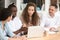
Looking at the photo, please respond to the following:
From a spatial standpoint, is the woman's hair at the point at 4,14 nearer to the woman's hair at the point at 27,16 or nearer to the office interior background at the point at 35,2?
the office interior background at the point at 35,2

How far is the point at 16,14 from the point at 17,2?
107 millimetres

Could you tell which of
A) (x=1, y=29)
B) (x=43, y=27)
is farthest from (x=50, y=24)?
(x=1, y=29)

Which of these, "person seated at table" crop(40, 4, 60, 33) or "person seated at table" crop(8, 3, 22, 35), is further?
"person seated at table" crop(40, 4, 60, 33)

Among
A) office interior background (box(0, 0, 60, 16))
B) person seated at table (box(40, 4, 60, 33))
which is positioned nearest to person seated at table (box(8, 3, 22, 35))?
office interior background (box(0, 0, 60, 16))

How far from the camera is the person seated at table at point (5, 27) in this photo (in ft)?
4.60

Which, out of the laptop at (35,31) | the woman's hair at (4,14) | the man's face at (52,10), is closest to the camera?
the woman's hair at (4,14)

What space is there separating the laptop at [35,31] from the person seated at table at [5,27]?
0.27 feet

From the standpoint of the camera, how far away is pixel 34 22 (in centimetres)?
161

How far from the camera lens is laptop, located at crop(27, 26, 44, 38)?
5.11 feet

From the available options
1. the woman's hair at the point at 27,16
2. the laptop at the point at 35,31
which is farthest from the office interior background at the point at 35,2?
the laptop at the point at 35,31

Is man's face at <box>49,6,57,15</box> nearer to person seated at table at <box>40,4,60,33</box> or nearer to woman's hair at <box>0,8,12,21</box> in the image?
person seated at table at <box>40,4,60,33</box>

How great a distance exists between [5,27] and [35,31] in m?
0.29

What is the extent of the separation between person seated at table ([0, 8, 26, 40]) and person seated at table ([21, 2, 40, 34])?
0.15 metres

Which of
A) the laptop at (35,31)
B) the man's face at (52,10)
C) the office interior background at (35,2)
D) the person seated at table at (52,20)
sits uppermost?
the office interior background at (35,2)
